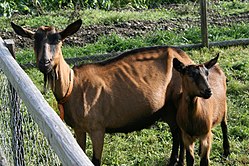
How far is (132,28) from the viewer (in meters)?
11.4

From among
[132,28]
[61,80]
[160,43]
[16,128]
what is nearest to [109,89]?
[61,80]

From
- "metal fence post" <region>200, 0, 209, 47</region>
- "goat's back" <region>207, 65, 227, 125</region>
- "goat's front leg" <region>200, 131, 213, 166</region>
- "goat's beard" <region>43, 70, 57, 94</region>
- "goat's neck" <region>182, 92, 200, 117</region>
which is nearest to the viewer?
"goat's beard" <region>43, 70, 57, 94</region>

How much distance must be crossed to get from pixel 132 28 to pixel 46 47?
18.6 ft

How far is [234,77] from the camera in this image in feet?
30.0

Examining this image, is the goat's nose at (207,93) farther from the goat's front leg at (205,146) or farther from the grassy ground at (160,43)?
the grassy ground at (160,43)

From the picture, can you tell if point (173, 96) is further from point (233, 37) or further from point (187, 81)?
point (233, 37)

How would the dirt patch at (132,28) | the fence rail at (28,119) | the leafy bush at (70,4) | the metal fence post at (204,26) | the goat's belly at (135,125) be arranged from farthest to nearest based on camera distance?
1. the leafy bush at (70,4)
2. the dirt patch at (132,28)
3. the metal fence post at (204,26)
4. the goat's belly at (135,125)
5. the fence rail at (28,119)

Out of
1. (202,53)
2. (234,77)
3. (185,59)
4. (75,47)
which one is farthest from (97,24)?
(185,59)

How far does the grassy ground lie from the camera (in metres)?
7.12

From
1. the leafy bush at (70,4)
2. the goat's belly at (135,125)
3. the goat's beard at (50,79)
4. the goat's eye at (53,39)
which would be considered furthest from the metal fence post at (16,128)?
the leafy bush at (70,4)

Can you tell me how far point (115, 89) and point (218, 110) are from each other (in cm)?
114

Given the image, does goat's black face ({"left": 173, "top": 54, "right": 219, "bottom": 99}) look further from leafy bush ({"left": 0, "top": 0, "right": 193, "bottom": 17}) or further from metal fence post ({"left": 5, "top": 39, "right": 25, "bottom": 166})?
leafy bush ({"left": 0, "top": 0, "right": 193, "bottom": 17})

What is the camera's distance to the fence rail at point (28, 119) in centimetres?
314

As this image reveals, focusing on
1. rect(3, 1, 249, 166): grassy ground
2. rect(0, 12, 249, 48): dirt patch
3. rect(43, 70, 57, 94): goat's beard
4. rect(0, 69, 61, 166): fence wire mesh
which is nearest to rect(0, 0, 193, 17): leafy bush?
rect(3, 1, 249, 166): grassy ground
